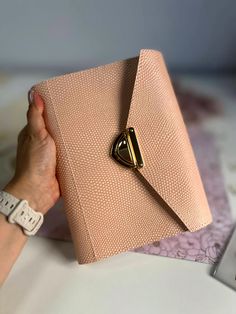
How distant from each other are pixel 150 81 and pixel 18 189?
0.71 ft

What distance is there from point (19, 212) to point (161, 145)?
0.19m

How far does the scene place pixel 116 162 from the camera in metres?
0.55

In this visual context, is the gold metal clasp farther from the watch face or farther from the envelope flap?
the watch face

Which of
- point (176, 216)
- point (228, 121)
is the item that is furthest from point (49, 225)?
point (228, 121)

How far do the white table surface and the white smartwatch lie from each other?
0.19 ft

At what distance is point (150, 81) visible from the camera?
57 cm

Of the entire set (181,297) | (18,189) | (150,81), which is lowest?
(181,297)

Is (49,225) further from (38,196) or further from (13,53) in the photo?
(13,53)

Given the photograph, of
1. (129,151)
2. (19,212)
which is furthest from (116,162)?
(19,212)

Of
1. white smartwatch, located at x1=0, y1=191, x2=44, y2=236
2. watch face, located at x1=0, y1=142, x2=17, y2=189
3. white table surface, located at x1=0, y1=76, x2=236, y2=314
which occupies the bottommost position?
white table surface, located at x1=0, y1=76, x2=236, y2=314

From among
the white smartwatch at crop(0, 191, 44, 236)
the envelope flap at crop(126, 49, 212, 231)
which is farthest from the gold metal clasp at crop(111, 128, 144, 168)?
the white smartwatch at crop(0, 191, 44, 236)

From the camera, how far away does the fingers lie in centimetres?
58
